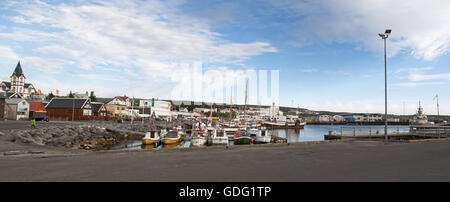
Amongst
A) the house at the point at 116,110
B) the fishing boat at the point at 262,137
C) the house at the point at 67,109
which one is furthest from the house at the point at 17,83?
the fishing boat at the point at 262,137

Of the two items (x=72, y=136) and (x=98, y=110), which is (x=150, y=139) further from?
(x=98, y=110)

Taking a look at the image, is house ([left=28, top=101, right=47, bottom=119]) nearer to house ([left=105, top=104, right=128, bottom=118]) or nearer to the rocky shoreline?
the rocky shoreline

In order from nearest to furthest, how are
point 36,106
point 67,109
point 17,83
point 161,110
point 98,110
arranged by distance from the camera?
point 36,106 < point 67,109 < point 98,110 < point 161,110 < point 17,83

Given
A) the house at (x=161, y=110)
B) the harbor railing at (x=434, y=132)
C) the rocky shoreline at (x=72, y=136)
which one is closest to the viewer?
the rocky shoreline at (x=72, y=136)

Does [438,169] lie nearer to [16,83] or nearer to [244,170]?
[244,170]

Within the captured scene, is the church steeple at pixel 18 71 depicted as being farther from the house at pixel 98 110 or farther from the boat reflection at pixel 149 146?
the boat reflection at pixel 149 146

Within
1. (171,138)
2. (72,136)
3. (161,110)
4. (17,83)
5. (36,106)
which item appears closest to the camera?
(72,136)

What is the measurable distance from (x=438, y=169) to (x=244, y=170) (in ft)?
25.2

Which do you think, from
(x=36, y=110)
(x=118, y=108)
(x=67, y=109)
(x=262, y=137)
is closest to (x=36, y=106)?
(x=36, y=110)

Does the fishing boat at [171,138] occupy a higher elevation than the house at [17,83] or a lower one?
lower

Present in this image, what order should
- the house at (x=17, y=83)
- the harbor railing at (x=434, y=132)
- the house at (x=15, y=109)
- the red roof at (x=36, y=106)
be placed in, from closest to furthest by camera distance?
the harbor railing at (x=434, y=132) < the house at (x=15, y=109) < the red roof at (x=36, y=106) < the house at (x=17, y=83)

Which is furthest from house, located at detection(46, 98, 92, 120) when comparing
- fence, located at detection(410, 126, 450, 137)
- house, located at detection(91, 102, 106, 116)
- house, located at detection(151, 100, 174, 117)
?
fence, located at detection(410, 126, 450, 137)
